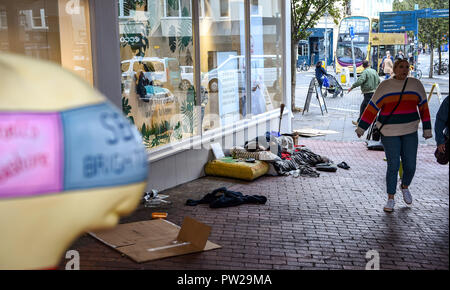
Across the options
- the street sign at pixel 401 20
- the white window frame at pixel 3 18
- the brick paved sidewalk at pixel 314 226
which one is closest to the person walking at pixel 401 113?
the brick paved sidewalk at pixel 314 226

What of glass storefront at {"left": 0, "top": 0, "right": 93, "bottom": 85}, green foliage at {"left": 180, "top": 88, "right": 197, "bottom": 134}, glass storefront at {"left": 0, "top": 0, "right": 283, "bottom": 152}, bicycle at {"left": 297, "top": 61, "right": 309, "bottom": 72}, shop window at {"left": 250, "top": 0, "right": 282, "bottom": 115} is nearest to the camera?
glass storefront at {"left": 0, "top": 0, "right": 93, "bottom": 85}

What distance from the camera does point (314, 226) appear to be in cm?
710

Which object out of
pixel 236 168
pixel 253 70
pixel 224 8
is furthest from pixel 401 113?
pixel 253 70

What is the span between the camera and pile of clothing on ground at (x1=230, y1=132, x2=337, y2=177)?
10.2 meters

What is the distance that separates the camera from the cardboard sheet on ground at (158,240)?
5926 millimetres

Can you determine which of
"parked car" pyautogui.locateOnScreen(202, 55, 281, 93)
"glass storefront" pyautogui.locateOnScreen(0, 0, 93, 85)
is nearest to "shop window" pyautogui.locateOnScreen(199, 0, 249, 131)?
"parked car" pyautogui.locateOnScreen(202, 55, 281, 93)

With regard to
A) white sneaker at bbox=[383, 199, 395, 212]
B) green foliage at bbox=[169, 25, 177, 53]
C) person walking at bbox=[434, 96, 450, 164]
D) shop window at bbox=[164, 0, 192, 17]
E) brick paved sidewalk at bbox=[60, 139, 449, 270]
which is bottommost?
brick paved sidewalk at bbox=[60, 139, 449, 270]

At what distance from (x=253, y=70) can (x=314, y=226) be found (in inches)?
236

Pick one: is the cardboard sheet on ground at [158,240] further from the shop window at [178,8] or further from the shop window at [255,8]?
the shop window at [255,8]

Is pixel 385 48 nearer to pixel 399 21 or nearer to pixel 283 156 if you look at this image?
pixel 399 21

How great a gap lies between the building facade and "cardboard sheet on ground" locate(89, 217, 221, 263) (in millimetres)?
2042

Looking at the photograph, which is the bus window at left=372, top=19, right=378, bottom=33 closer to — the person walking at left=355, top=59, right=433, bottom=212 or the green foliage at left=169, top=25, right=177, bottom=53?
the green foliage at left=169, top=25, right=177, bottom=53
